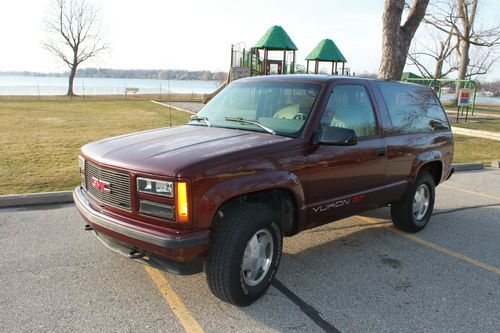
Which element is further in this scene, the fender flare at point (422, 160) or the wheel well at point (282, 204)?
the fender flare at point (422, 160)

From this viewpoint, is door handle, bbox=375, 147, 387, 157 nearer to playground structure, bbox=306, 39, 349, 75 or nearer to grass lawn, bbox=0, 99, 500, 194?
grass lawn, bbox=0, 99, 500, 194

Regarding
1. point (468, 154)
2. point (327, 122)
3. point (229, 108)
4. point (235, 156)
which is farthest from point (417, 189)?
point (468, 154)

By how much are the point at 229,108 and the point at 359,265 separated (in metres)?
2.14

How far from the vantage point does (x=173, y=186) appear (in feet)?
10.0

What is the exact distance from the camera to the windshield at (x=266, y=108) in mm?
4074

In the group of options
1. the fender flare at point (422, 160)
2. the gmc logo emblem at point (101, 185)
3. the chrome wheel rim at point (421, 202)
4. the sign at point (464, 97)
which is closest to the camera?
the gmc logo emblem at point (101, 185)

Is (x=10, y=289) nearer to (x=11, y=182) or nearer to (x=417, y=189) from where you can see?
(x=11, y=182)

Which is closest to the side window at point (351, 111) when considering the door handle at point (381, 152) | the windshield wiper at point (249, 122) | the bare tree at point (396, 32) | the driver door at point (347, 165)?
the driver door at point (347, 165)

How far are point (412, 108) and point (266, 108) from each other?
216 centimetres

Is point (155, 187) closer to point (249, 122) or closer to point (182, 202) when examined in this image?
point (182, 202)

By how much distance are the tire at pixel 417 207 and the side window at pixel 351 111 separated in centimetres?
122

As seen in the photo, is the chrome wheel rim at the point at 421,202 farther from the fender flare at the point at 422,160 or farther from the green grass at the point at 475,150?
the green grass at the point at 475,150

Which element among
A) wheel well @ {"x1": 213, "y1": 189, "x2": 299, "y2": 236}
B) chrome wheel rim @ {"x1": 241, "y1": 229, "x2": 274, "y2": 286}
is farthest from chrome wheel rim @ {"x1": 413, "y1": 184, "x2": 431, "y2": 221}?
chrome wheel rim @ {"x1": 241, "y1": 229, "x2": 274, "y2": 286}

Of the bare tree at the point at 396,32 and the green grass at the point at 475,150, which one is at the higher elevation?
the bare tree at the point at 396,32
